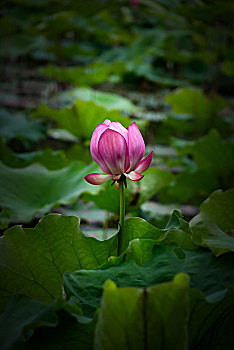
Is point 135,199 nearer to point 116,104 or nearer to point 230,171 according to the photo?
point 230,171

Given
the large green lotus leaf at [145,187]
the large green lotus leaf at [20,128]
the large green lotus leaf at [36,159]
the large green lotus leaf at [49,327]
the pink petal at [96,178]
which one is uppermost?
the pink petal at [96,178]

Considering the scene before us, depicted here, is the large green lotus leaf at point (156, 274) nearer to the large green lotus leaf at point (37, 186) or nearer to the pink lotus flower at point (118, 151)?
the pink lotus flower at point (118, 151)

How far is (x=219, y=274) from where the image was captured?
1.57 ft

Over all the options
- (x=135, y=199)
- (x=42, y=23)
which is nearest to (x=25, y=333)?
(x=135, y=199)

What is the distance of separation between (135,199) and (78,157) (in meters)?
0.68

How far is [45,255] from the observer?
0.56 m

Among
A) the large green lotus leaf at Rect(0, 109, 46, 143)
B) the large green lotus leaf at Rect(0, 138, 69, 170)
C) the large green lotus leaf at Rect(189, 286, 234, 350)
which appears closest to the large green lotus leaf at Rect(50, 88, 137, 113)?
the large green lotus leaf at Rect(0, 109, 46, 143)

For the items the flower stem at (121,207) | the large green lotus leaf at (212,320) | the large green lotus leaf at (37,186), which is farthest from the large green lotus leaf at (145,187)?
the large green lotus leaf at (212,320)

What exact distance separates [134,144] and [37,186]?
72 cm

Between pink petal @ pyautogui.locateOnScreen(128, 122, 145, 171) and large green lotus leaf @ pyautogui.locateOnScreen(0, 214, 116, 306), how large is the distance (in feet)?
0.43

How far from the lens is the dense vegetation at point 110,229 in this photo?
39 centimetres

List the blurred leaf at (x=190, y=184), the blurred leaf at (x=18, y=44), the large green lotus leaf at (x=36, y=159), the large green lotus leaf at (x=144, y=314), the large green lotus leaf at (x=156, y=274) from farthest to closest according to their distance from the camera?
the blurred leaf at (x=18, y=44) < the blurred leaf at (x=190, y=184) < the large green lotus leaf at (x=36, y=159) < the large green lotus leaf at (x=156, y=274) < the large green lotus leaf at (x=144, y=314)

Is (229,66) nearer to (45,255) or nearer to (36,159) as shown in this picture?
(36,159)

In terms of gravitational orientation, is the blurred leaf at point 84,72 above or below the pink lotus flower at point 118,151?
below
